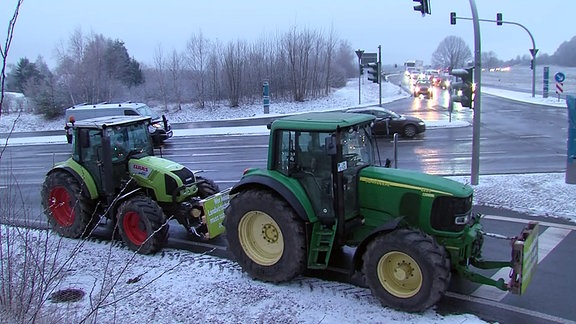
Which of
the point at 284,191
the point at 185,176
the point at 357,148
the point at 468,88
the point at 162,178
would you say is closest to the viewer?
the point at 284,191

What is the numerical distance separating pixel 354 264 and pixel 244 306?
152cm

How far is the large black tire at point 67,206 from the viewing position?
9031mm

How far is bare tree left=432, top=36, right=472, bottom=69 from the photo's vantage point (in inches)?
4289

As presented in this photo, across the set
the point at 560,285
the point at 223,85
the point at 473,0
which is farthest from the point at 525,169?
the point at 223,85

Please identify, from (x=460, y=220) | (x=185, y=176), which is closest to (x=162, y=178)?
(x=185, y=176)

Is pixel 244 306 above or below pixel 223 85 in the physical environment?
below

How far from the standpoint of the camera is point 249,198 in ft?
22.9

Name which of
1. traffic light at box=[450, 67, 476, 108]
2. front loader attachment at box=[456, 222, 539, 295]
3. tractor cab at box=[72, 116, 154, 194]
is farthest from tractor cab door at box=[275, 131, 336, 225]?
traffic light at box=[450, 67, 476, 108]

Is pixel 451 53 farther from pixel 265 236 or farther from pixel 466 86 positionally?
pixel 265 236

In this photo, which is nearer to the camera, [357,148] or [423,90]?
[357,148]

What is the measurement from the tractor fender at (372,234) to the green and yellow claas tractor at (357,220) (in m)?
0.01

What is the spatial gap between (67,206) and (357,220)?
6002 mm

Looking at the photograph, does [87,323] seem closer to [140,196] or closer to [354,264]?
[354,264]

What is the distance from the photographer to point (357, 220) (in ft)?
22.0
